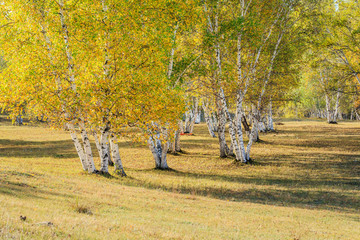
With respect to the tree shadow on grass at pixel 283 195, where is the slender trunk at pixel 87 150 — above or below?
above

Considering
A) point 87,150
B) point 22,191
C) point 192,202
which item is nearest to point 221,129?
point 87,150

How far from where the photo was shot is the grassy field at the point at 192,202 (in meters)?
8.64

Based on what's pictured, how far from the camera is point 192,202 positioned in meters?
15.1

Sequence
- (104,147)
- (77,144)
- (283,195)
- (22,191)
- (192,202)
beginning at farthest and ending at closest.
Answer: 1. (77,144)
2. (104,147)
3. (283,195)
4. (192,202)
5. (22,191)

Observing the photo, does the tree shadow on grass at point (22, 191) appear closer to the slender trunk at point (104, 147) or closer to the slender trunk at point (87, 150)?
the slender trunk at point (87, 150)

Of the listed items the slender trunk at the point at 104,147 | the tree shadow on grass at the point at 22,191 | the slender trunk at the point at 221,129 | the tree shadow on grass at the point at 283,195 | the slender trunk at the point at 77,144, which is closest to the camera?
the tree shadow on grass at the point at 22,191

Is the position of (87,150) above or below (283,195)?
above

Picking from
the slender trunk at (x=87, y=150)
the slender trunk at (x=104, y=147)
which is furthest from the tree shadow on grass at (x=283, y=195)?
the slender trunk at (x=87, y=150)

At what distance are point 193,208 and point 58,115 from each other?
10.4m

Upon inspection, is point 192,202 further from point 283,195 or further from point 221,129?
point 221,129

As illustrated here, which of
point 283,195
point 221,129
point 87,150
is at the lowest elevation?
point 283,195

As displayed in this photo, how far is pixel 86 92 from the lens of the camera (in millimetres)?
18312

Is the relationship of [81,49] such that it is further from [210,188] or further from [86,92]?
[210,188]

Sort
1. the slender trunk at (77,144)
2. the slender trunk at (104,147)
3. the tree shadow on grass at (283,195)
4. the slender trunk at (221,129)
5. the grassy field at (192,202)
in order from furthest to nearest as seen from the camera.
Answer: the slender trunk at (221,129) < the slender trunk at (104,147) < the slender trunk at (77,144) < the tree shadow on grass at (283,195) < the grassy field at (192,202)
